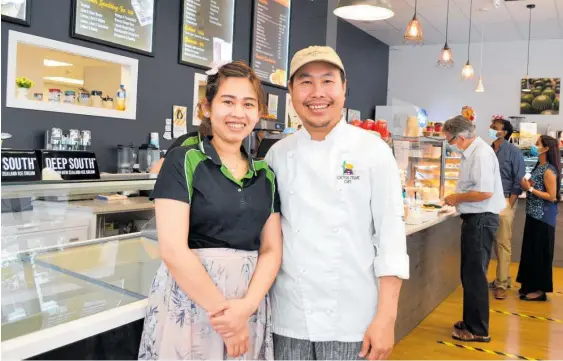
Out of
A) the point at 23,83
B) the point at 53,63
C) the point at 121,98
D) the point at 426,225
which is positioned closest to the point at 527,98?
the point at 426,225

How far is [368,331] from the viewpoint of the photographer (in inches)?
62.0

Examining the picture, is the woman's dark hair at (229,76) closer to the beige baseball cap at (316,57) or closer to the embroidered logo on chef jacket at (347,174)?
the beige baseball cap at (316,57)

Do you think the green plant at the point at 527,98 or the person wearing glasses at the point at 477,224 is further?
the green plant at the point at 527,98

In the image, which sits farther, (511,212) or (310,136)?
(511,212)

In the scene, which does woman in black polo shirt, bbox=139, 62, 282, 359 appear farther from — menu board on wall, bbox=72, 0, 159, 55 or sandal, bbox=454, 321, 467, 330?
menu board on wall, bbox=72, 0, 159, 55

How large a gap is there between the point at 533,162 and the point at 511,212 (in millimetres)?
2550

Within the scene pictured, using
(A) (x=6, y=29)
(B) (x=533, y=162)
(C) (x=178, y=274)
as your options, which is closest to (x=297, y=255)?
(C) (x=178, y=274)

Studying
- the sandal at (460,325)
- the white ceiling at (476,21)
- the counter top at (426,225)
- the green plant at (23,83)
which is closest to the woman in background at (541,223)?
the counter top at (426,225)

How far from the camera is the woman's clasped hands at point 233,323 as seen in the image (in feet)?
4.41

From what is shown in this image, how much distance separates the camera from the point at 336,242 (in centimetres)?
160

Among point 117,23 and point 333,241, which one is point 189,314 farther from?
point 117,23

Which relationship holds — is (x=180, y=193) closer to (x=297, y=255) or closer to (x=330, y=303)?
(x=297, y=255)

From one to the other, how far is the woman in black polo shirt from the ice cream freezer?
0.58 feet

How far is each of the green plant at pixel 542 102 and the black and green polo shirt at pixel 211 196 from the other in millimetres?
9847
